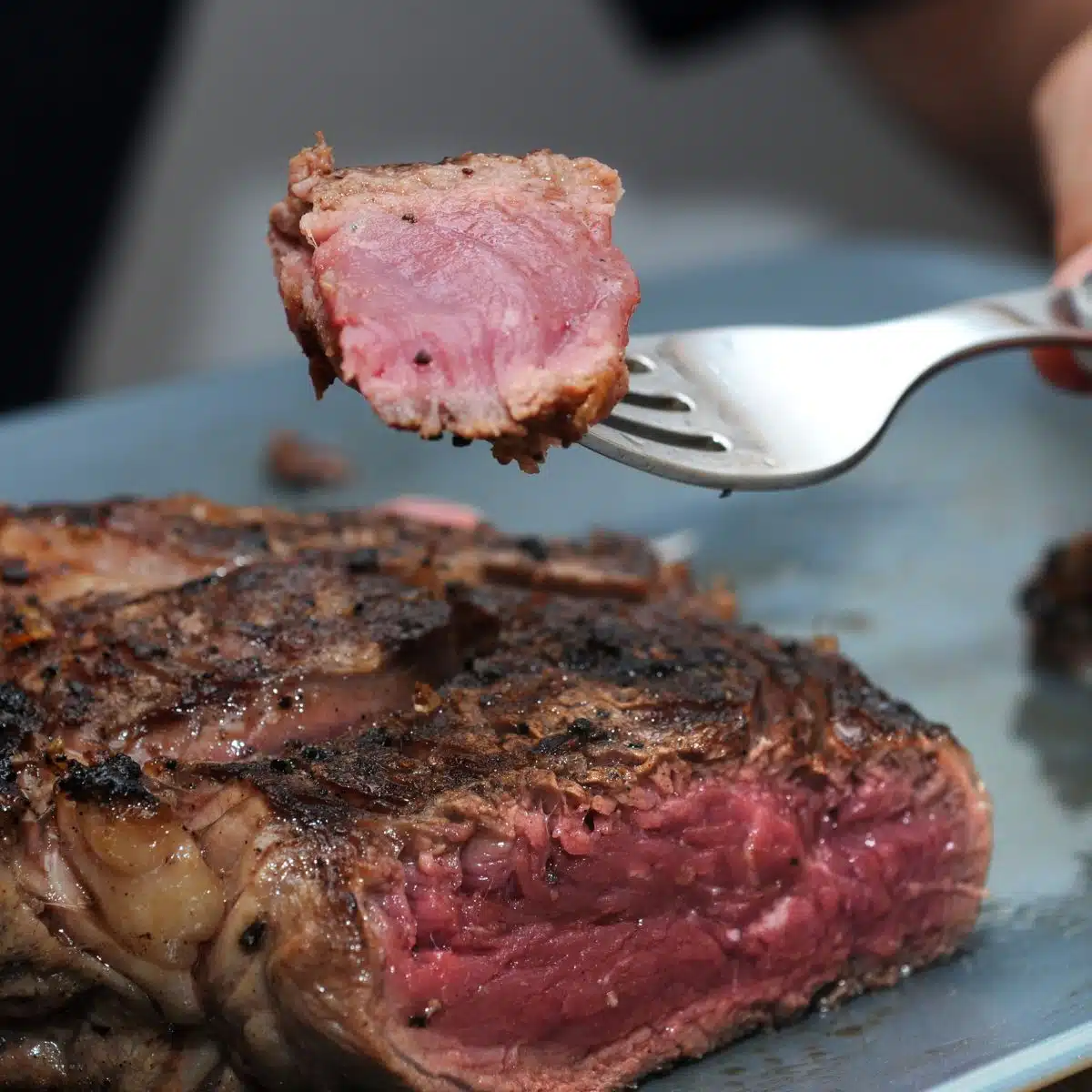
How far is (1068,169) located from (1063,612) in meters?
1.07

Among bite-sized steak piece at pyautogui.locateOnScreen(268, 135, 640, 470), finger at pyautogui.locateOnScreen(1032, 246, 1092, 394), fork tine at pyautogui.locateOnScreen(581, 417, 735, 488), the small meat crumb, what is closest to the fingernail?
finger at pyautogui.locateOnScreen(1032, 246, 1092, 394)

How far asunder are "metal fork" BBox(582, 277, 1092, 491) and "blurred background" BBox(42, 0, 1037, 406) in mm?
4831

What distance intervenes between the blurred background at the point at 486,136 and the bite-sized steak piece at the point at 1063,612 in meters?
4.23

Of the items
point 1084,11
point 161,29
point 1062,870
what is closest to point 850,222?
A: point 1084,11

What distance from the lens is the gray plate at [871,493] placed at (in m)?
3.35

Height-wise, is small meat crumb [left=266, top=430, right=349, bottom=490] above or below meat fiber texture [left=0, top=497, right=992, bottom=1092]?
below

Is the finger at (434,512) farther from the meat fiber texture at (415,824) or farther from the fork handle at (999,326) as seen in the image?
the fork handle at (999,326)

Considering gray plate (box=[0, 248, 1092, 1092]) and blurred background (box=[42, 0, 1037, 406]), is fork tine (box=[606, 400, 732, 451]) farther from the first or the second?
blurred background (box=[42, 0, 1037, 406])

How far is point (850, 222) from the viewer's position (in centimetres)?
917

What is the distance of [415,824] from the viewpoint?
207 centimetres

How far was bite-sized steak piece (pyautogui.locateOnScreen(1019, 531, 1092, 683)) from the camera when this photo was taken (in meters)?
3.51

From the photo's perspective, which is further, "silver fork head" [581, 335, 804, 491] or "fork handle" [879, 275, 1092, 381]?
"fork handle" [879, 275, 1092, 381]

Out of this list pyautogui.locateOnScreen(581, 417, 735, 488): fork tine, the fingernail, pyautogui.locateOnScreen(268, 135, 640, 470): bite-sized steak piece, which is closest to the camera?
pyautogui.locateOnScreen(268, 135, 640, 470): bite-sized steak piece

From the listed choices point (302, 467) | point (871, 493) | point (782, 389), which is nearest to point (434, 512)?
point (302, 467)
